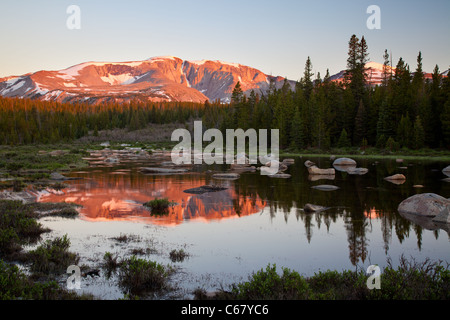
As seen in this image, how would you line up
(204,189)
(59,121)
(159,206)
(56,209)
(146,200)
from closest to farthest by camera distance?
(56,209), (159,206), (146,200), (204,189), (59,121)

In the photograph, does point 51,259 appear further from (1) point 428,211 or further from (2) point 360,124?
(2) point 360,124

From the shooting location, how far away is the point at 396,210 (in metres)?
18.5

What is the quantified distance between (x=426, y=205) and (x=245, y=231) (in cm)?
965

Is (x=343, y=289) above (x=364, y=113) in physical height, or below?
below

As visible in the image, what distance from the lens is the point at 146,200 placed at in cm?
2183

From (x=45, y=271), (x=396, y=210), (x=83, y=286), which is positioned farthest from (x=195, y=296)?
(x=396, y=210)

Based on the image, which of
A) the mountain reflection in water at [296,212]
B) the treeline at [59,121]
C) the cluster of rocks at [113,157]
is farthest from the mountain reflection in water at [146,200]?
the treeline at [59,121]

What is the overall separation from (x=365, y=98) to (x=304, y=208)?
228 ft

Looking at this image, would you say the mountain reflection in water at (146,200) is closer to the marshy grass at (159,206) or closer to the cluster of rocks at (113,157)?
the marshy grass at (159,206)

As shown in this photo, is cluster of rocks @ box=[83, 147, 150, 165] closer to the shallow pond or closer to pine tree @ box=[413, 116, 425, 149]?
the shallow pond

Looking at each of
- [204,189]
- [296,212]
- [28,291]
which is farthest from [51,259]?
[204,189]

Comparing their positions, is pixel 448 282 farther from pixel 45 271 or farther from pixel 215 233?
pixel 45 271

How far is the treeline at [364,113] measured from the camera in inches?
2490

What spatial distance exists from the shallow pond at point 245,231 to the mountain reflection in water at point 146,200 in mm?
56
